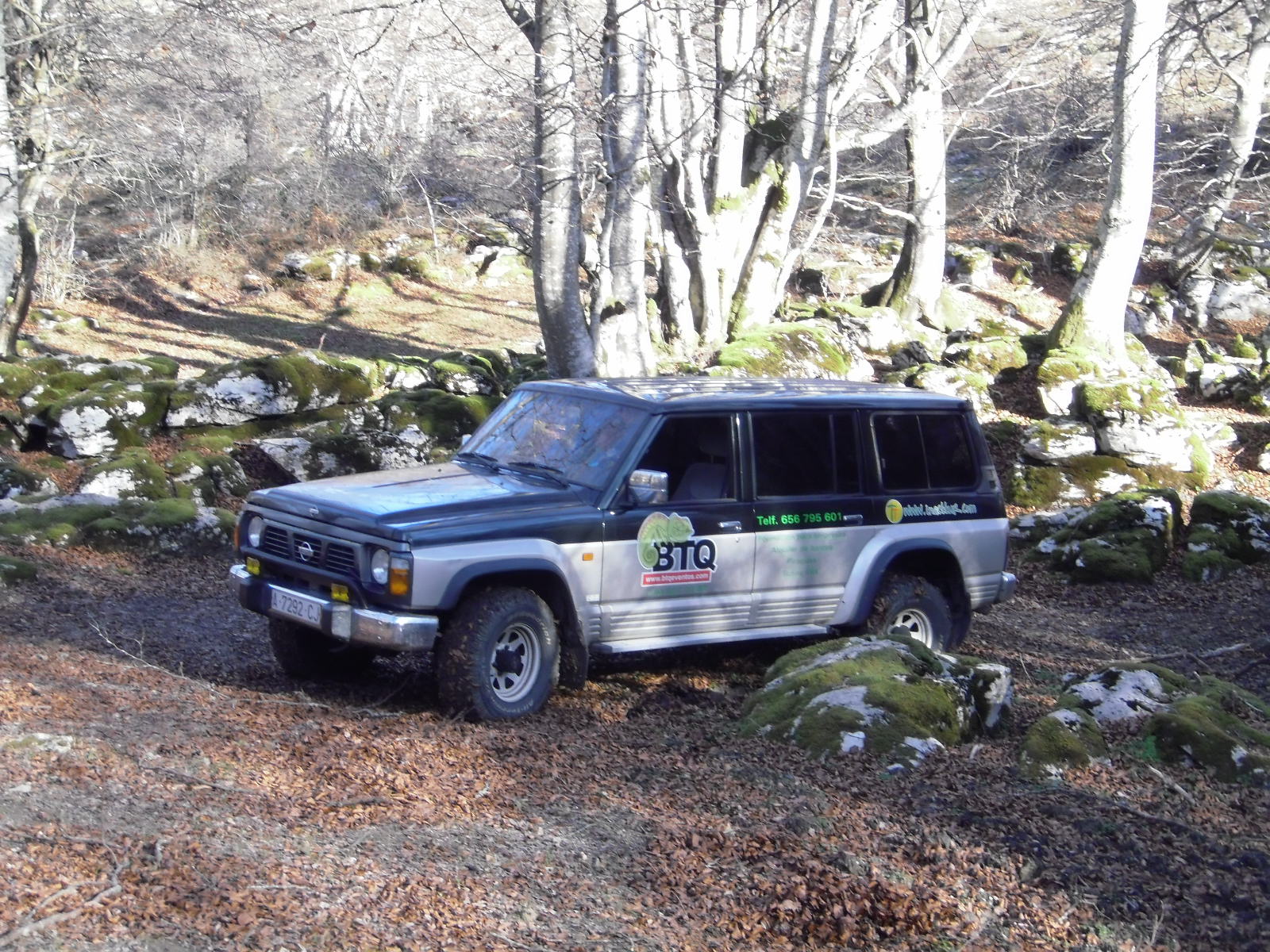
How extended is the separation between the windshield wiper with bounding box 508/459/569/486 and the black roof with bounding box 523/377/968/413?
581 mm

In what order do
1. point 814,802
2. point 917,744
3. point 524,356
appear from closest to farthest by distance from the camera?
point 814,802
point 917,744
point 524,356

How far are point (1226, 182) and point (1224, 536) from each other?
10.0 meters

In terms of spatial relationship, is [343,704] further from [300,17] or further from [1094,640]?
[300,17]

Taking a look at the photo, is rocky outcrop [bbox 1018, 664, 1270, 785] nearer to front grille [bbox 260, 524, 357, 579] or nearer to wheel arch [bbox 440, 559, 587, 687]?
wheel arch [bbox 440, 559, 587, 687]

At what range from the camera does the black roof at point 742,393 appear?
25.2ft

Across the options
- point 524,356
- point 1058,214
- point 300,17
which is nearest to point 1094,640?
point 524,356

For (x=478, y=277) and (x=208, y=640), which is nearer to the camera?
(x=208, y=640)

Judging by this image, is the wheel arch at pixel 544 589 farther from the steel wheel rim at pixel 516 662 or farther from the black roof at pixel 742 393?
the black roof at pixel 742 393

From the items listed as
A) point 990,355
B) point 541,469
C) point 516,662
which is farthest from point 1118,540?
point 516,662

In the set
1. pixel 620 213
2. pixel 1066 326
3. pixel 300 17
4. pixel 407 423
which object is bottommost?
pixel 407 423

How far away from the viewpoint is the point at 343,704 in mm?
7062

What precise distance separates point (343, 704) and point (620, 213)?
9.41 meters

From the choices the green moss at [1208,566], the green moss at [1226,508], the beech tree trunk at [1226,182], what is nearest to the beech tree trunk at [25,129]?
the green moss at [1208,566]

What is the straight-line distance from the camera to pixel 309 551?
684 centimetres
